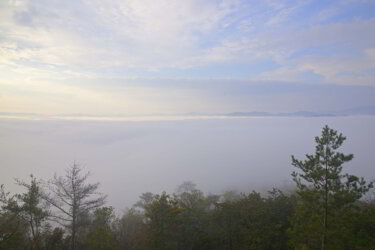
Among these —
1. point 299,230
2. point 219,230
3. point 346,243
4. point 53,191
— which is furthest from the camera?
point 219,230

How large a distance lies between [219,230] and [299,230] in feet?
33.7

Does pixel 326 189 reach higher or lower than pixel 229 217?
higher

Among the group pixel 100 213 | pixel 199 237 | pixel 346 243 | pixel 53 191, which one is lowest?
pixel 199 237

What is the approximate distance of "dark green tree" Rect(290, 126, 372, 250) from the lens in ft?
A: 53.9

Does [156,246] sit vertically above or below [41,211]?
below

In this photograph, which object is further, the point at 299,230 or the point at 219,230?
the point at 219,230

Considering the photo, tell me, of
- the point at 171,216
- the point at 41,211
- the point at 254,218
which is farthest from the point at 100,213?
the point at 254,218

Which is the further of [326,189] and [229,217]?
[229,217]

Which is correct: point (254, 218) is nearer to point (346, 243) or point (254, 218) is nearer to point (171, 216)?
point (171, 216)

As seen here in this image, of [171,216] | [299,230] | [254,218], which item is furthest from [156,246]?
[299,230]

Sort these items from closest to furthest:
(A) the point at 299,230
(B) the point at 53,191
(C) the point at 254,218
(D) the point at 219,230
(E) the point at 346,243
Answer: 1. (E) the point at 346,243
2. (A) the point at 299,230
3. (B) the point at 53,191
4. (C) the point at 254,218
5. (D) the point at 219,230

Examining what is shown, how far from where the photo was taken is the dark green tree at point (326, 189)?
1644 centimetres

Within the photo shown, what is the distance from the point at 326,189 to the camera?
55.6 ft

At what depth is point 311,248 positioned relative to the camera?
18.3 m
